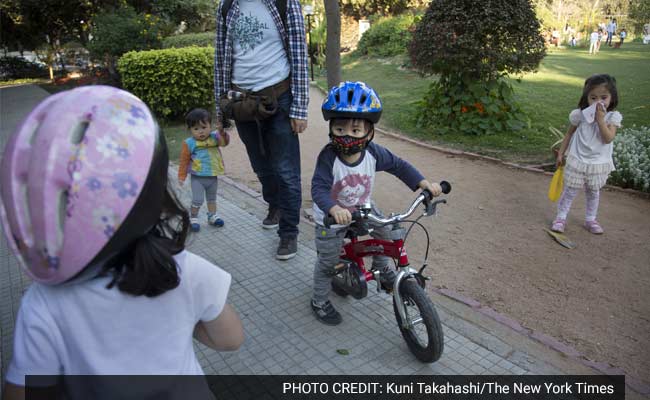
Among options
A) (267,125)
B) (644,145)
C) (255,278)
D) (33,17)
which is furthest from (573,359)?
(33,17)

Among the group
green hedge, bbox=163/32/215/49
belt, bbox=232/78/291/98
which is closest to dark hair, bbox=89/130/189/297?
belt, bbox=232/78/291/98

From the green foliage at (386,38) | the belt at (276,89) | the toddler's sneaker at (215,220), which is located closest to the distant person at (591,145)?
the belt at (276,89)

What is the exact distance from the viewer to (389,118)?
10.1 metres

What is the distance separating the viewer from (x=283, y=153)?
3984 mm

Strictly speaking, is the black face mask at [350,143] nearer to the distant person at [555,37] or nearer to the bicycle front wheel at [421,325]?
the bicycle front wheel at [421,325]

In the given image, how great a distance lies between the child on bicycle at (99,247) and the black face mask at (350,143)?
1.54 m

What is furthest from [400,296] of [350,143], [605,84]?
[605,84]

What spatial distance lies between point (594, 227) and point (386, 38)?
1835 cm

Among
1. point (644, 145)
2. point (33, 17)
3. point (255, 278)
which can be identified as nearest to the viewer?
point (255, 278)

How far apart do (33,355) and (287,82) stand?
119 inches

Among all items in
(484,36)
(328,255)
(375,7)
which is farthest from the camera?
(375,7)

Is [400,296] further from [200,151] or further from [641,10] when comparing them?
[641,10]

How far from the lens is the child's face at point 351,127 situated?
2818 mm

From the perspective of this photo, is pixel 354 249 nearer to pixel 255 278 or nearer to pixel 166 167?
pixel 255 278
